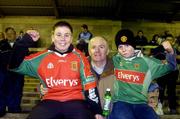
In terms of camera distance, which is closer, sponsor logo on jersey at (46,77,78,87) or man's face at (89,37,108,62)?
sponsor logo on jersey at (46,77,78,87)

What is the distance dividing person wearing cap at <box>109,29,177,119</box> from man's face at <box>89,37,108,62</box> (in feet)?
0.48

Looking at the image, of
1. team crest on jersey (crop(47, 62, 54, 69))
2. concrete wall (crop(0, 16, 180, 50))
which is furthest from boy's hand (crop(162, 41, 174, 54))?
concrete wall (crop(0, 16, 180, 50))

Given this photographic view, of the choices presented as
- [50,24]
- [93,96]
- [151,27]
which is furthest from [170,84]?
[50,24]

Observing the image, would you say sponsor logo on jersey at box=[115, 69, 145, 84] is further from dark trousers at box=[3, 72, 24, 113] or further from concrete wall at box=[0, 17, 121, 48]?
concrete wall at box=[0, 17, 121, 48]

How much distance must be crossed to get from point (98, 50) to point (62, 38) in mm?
694

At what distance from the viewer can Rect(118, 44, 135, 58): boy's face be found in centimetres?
395

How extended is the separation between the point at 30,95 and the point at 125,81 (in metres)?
4.12

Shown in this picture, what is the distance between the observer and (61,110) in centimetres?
319

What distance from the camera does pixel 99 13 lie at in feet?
46.7

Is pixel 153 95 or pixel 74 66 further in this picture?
pixel 153 95

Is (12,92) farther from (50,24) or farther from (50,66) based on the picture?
(50,24)

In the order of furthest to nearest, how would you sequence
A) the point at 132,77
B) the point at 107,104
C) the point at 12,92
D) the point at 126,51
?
the point at 12,92, the point at 126,51, the point at 132,77, the point at 107,104

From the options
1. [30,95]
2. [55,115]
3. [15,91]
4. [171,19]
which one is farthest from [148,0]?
[55,115]

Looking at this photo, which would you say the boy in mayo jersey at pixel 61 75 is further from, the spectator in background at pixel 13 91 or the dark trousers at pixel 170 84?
the dark trousers at pixel 170 84
